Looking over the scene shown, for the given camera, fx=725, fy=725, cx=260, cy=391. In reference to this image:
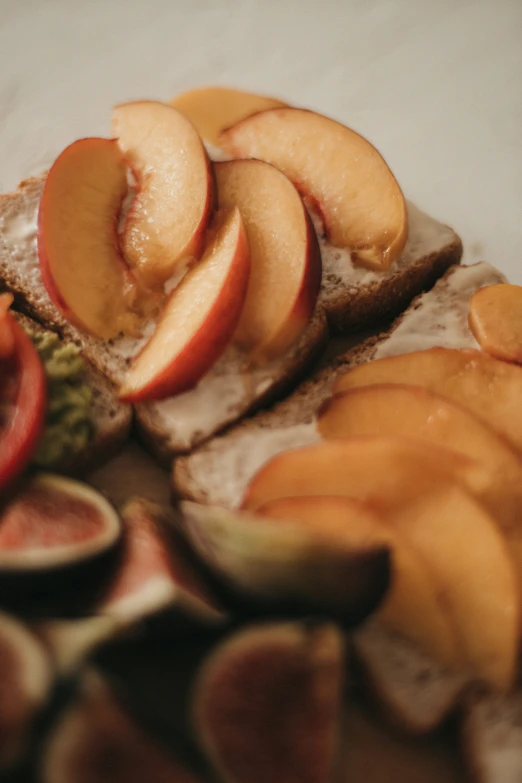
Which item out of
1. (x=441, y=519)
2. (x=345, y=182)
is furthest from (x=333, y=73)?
(x=441, y=519)

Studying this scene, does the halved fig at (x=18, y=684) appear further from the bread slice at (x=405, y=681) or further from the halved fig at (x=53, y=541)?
the bread slice at (x=405, y=681)

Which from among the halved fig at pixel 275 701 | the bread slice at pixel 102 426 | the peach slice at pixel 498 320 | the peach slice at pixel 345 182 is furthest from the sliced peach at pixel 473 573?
the peach slice at pixel 345 182

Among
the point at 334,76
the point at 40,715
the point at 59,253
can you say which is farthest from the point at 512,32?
the point at 40,715

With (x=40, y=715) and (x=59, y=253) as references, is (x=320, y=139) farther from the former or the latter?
(x=40, y=715)

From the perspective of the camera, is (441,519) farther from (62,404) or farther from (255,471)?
(62,404)

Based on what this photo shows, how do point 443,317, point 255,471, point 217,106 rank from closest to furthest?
point 255,471 < point 443,317 < point 217,106
